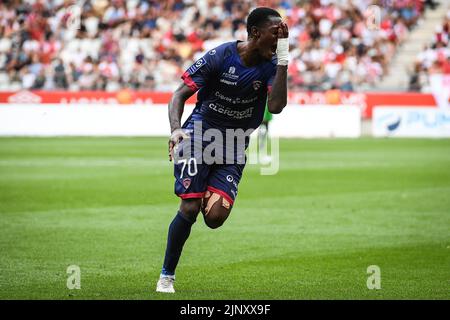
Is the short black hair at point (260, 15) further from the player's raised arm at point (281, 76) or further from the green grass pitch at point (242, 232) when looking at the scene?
the green grass pitch at point (242, 232)

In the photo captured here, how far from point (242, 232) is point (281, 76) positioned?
469 cm

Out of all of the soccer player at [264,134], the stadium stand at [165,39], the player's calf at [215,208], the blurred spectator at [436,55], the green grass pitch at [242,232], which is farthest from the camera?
the blurred spectator at [436,55]

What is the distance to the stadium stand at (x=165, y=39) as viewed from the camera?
112ft

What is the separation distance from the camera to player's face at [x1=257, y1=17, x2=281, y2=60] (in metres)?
7.62

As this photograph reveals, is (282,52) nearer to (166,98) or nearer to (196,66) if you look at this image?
(196,66)

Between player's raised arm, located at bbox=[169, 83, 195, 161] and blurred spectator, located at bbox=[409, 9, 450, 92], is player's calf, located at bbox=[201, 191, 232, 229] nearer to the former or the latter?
player's raised arm, located at bbox=[169, 83, 195, 161]

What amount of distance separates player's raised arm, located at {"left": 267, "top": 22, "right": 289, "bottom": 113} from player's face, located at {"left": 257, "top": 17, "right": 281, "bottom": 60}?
9 cm

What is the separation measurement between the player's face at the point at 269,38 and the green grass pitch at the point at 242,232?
2.08 metres

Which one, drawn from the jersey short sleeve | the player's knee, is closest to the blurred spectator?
the jersey short sleeve

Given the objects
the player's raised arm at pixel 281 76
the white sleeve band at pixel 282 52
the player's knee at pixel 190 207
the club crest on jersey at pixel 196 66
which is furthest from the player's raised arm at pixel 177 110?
the white sleeve band at pixel 282 52

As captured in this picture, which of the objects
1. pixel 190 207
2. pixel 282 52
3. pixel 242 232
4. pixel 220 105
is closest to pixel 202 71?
pixel 220 105

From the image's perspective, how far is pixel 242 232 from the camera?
11977mm

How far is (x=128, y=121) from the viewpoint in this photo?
3125 centimetres

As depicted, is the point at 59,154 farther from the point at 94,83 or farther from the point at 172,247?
the point at 172,247
